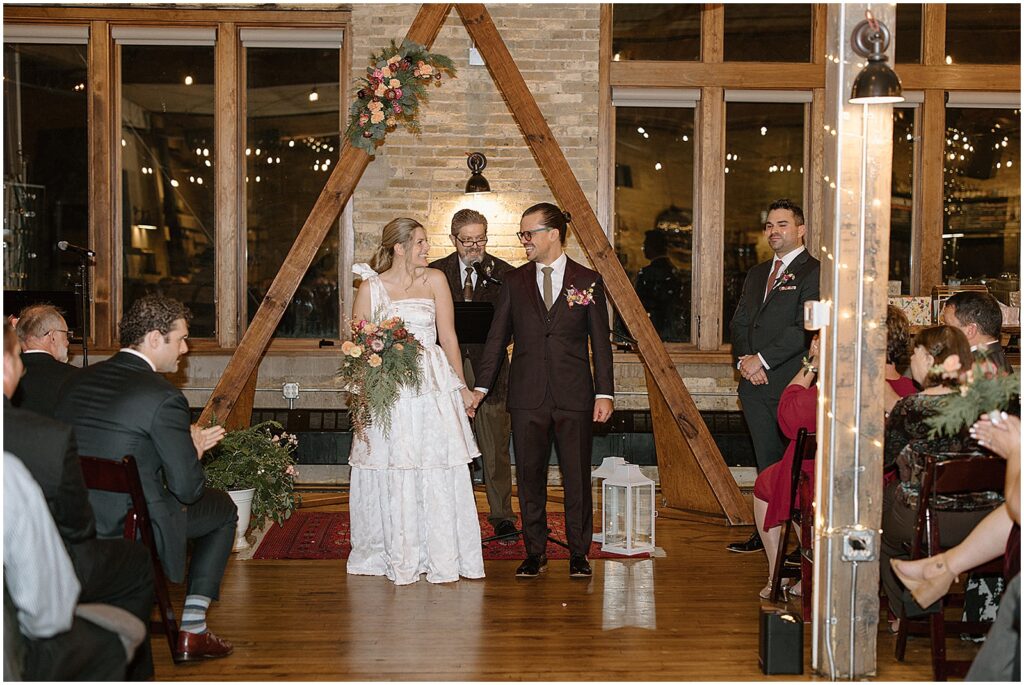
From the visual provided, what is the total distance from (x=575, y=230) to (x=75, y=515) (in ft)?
13.2

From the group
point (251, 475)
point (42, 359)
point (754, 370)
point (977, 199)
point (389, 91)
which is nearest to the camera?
point (42, 359)

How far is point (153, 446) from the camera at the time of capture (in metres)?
3.97

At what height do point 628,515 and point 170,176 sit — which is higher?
point 170,176

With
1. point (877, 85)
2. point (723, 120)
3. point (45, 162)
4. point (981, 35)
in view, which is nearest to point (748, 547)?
point (877, 85)

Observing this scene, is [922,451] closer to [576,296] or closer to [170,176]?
[576,296]

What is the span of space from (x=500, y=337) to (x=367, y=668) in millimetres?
2040

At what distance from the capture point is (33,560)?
2664mm

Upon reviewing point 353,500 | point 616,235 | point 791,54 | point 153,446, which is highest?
point 791,54


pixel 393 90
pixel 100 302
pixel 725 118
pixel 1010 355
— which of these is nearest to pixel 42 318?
pixel 393 90

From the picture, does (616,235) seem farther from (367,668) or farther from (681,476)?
(367,668)

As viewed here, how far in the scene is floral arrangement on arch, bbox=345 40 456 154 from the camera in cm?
644

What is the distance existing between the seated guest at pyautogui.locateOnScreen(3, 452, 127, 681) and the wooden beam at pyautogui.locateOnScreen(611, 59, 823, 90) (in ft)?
22.5

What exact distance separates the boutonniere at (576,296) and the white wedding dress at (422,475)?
705mm

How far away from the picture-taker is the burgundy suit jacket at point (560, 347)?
18.0 feet
